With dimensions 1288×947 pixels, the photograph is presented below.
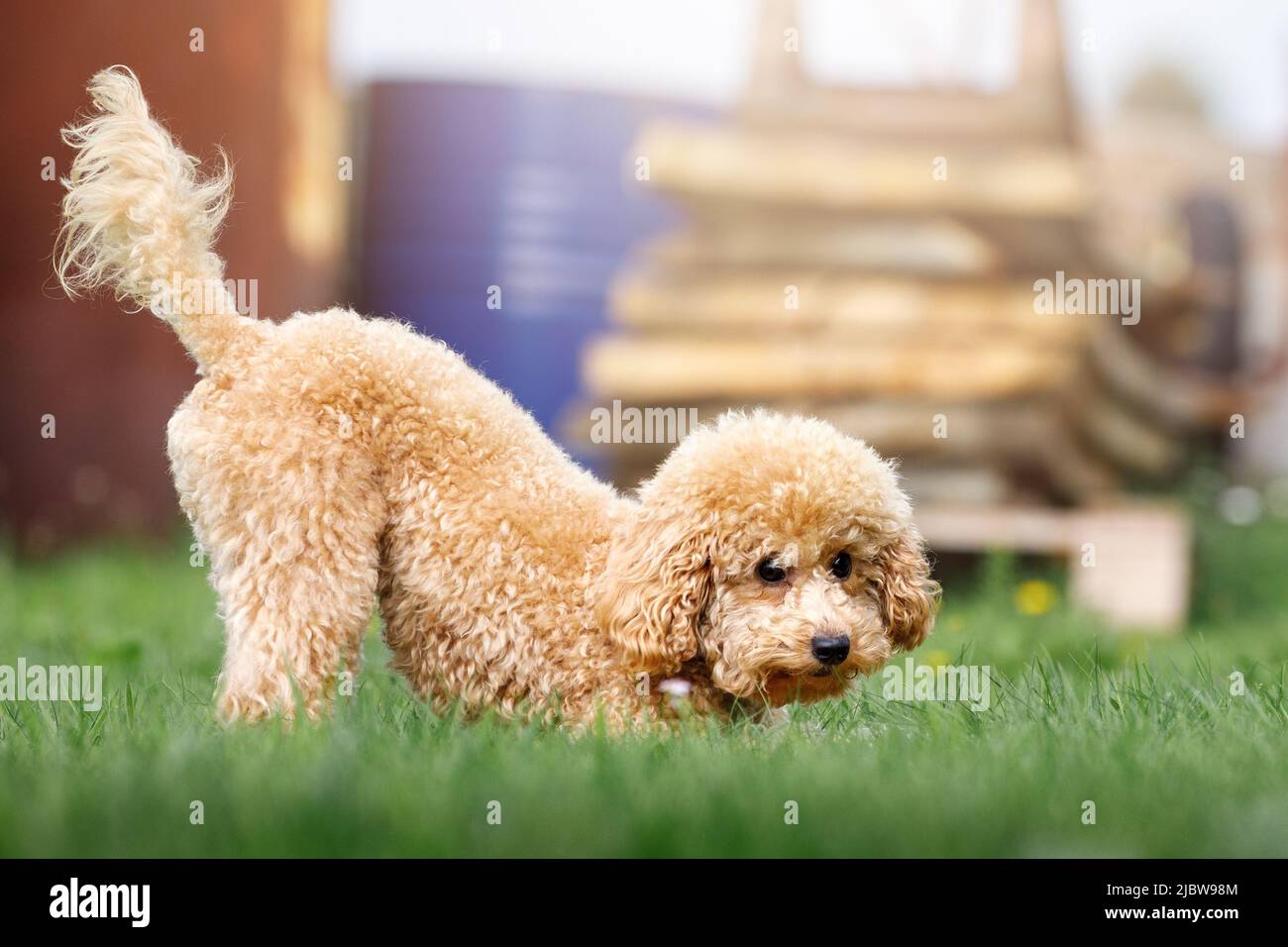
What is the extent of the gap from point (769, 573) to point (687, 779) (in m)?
0.54

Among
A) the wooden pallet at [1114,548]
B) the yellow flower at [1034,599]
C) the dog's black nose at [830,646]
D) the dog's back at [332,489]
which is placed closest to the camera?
the dog's black nose at [830,646]

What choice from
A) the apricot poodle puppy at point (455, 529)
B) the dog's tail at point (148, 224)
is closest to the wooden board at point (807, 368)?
the apricot poodle puppy at point (455, 529)

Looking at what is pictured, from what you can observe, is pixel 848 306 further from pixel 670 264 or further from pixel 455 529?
pixel 455 529

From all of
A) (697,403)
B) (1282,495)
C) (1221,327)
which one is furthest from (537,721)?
(1221,327)

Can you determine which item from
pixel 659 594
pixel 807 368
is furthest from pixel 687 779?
pixel 807 368

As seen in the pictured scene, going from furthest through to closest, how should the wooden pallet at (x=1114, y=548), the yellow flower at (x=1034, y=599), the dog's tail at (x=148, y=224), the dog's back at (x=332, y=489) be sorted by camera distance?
1. the wooden pallet at (x=1114, y=548)
2. the yellow flower at (x=1034, y=599)
3. the dog's tail at (x=148, y=224)
4. the dog's back at (x=332, y=489)

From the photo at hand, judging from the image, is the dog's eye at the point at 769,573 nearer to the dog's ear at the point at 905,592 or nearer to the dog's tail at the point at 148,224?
the dog's ear at the point at 905,592

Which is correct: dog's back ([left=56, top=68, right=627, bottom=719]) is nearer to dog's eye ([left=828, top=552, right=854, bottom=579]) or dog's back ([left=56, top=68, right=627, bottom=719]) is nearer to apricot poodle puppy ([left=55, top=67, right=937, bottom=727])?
apricot poodle puppy ([left=55, top=67, right=937, bottom=727])

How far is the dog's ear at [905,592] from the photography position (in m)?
2.67

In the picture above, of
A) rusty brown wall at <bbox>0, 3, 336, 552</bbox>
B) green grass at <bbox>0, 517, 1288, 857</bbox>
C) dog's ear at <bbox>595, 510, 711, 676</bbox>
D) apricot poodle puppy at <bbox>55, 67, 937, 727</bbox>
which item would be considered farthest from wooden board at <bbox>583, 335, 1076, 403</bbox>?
dog's ear at <bbox>595, 510, 711, 676</bbox>

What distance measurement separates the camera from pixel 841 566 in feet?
8.56

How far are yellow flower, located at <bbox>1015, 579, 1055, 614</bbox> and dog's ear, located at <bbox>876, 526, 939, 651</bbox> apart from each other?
103 inches

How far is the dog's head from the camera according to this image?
2475 mm

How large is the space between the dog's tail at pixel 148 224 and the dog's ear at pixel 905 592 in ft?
4.42
